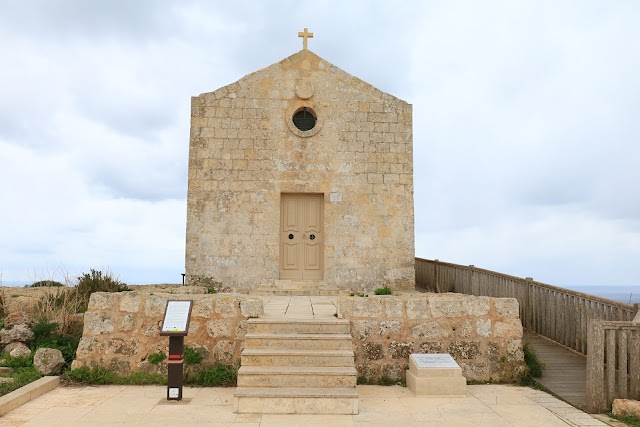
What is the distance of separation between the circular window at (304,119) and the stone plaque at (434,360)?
7.91 metres

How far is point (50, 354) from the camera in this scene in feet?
23.8

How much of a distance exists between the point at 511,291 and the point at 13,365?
8512 mm

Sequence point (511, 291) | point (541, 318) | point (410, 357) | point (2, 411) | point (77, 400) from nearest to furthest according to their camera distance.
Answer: point (2, 411), point (77, 400), point (410, 357), point (541, 318), point (511, 291)

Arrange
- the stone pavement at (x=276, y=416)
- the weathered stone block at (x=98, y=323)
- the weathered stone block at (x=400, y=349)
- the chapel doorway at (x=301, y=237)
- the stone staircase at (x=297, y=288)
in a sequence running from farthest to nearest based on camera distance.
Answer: the chapel doorway at (x=301, y=237) → the stone staircase at (x=297, y=288) → the weathered stone block at (x=98, y=323) → the weathered stone block at (x=400, y=349) → the stone pavement at (x=276, y=416)

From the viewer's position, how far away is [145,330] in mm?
7309

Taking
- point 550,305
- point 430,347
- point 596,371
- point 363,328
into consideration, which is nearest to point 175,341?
point 363,328

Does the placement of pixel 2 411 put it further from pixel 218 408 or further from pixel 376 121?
pixel 376 121

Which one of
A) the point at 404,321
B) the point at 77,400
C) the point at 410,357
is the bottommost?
the point at 77,400

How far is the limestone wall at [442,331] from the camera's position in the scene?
7.22 meters

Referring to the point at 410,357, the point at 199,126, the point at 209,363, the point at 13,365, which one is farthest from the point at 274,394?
the point at 199,126

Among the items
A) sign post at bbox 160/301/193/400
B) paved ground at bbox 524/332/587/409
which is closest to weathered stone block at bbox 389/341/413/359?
paved ground at bbox 524/332/587/409

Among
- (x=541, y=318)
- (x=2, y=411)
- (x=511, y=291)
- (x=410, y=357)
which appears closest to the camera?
(x=2, y=411)

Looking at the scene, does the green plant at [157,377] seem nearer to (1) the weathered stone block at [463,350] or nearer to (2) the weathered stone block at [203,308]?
(2) the weathered stone block at [203,308]

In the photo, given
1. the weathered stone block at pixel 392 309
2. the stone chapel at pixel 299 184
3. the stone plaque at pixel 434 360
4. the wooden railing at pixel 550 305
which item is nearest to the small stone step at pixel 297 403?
the stone plaque at pixel 434 360
